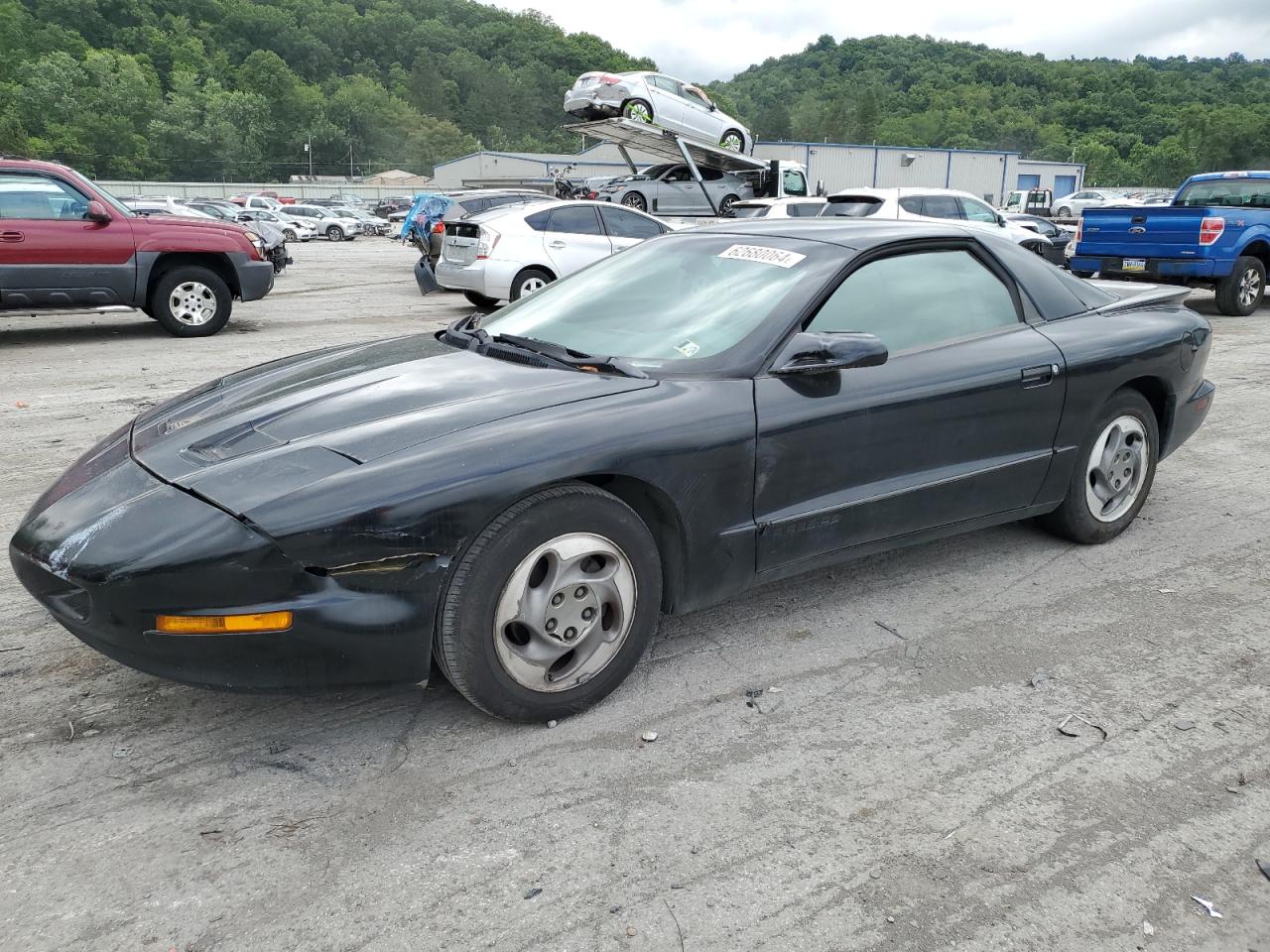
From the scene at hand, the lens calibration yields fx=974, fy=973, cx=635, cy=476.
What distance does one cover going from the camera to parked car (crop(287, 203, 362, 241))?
140 feet

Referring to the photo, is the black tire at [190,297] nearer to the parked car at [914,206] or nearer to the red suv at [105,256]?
the red suv at [105,256]

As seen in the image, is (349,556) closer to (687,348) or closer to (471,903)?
(471,903)

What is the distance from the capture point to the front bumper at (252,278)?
10469 mm

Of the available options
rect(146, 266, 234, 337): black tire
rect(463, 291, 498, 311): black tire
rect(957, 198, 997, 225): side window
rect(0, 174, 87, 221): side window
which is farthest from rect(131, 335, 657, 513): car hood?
rect(957, 198, 997, 225): side window

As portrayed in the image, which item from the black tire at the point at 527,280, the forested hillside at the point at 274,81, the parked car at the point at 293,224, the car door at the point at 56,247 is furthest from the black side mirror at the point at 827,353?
the forested hillside at the point at 274,81

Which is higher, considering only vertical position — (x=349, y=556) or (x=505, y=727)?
(x=349, y=556)

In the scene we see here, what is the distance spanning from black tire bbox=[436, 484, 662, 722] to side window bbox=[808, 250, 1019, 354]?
1.07m

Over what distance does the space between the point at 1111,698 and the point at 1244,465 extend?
3.37m

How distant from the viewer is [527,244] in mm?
11828

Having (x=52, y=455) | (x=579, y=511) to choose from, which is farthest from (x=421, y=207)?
(x=579, y=511)

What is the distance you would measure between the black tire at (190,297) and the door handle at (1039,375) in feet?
29.1

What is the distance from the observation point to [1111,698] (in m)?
3.04

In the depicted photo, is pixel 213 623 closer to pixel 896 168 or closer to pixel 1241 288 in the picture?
pixel 1241 288

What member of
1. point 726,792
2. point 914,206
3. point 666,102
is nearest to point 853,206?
point 914,206
